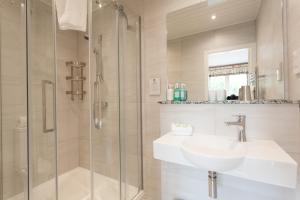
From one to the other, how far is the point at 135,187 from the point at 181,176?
2.05ft

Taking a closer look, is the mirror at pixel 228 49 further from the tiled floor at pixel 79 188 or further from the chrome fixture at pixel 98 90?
the tiled floor at pixel 79 188

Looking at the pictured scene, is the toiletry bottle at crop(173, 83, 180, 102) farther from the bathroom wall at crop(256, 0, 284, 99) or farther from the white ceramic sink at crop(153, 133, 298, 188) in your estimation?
the bathroom wall at crop(256, 0, 284, 99)

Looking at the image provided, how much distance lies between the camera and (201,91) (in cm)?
131

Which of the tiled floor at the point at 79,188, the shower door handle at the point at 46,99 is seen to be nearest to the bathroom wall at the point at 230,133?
the tiled floor at the point at 79,188

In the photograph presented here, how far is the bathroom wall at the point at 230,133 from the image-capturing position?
3.15 feet

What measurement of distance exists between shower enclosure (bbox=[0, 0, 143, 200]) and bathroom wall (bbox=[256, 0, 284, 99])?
1.06 meters

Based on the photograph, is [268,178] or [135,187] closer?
[268,178]

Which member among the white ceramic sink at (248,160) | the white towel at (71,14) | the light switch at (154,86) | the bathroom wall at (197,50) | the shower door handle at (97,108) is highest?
the white towel at (71,14)

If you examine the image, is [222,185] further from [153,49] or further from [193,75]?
[153,49]

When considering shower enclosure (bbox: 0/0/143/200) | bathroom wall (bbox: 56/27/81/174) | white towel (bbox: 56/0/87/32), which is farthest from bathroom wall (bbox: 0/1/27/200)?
bathroom wall (bbox: 56/27/81/174)

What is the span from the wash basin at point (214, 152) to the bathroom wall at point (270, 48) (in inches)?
16.4

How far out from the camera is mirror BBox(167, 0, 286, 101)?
1.08m

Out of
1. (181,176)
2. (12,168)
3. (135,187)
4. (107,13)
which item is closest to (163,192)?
(181,176)

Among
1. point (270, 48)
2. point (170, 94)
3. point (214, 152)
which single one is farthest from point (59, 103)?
point (270, 48)
